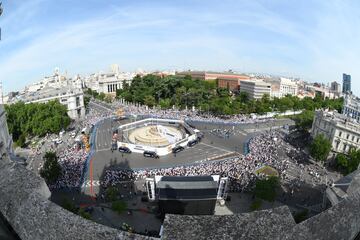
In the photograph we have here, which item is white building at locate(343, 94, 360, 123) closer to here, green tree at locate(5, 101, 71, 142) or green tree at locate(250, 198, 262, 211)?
green tree at locate(250, 198, 262, 211)

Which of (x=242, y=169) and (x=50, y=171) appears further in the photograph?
(x=242, y=169)

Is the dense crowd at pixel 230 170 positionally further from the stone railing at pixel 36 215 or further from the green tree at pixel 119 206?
the stone railing at pixel 36 215

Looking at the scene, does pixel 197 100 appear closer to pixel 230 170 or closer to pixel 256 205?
pixel 230 170

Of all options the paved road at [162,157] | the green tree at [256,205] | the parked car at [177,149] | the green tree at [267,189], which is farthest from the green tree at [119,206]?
the parked car at [177,149]

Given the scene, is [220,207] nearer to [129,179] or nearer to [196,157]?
[129,179]

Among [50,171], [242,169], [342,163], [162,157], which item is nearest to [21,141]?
[50,171]

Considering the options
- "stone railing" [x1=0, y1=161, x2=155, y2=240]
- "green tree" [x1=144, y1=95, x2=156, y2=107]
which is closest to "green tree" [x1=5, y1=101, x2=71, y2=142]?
"green tree" [x1=144, y1=95, x2=156, y2=107]
